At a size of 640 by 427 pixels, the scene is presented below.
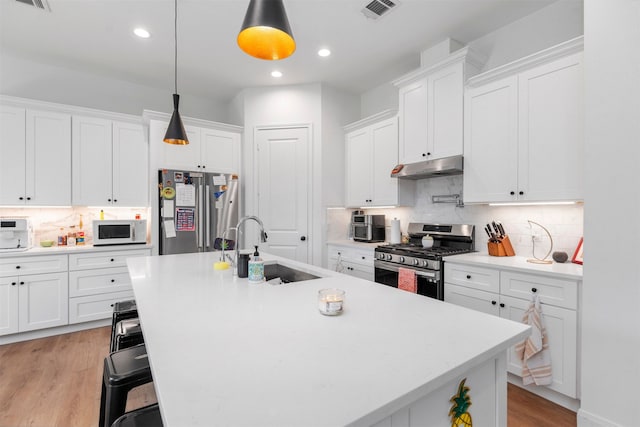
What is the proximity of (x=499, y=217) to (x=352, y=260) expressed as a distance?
5.22ft

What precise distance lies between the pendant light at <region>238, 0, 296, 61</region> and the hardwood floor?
2307 millimetres

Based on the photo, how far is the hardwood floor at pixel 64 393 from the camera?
194 cm

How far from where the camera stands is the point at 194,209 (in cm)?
372

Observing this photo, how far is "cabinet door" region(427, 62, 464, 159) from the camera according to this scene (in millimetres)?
2859

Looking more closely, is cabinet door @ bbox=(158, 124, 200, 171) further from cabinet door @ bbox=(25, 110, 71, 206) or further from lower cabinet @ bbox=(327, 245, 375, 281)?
lower cabinet @ bbox=(327, 245, 375, 281)

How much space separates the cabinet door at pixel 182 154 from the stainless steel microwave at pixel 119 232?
0.75 metres

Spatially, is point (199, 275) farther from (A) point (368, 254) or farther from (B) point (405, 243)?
(B) point (405, 243)

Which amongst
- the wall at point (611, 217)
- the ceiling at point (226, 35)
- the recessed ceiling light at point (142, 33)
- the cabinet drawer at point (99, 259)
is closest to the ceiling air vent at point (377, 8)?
the ceiling at point (226, 35)

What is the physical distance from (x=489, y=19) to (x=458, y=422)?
3157 mm

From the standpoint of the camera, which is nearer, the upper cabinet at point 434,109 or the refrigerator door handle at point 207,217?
the upper cabinet at point 434,109

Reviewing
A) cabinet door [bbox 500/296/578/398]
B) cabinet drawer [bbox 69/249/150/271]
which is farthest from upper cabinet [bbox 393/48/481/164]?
cabinet drawer [bbox 69/249/150/271]

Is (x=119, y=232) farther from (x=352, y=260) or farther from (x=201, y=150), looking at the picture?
(x=352, y=260)

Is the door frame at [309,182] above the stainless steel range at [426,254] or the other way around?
above

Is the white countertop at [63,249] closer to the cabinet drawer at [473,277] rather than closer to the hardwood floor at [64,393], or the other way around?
the hardwood floor at [64,393]
